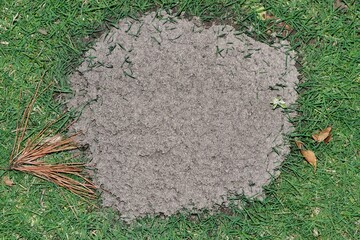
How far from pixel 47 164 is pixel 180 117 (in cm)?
90

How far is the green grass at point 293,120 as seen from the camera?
346 centimetres

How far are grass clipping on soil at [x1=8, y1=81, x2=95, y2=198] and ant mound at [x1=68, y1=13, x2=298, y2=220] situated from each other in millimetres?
95

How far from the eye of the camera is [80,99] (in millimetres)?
3527

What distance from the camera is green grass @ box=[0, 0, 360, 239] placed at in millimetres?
3459

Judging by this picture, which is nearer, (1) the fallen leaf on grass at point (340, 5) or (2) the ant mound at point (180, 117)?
(2) the ant mound at point (180, 117)

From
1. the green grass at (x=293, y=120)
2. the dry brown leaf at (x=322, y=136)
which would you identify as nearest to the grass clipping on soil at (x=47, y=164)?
the green grass at (x=293, y=120)

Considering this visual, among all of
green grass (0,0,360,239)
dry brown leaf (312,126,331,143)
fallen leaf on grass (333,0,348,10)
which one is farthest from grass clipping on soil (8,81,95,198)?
fallen leaf on grass (333,0,348,10)

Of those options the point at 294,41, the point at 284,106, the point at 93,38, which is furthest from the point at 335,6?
the point at 93,38

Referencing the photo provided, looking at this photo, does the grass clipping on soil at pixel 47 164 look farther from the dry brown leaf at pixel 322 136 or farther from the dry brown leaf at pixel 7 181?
the dry brown leaf at pixel 322 136

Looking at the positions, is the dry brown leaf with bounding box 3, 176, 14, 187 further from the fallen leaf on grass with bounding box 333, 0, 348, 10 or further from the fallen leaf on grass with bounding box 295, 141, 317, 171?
the fallen leaf on grass with bounding box 333, 0, 348, 10

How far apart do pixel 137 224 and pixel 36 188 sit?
2.24ft

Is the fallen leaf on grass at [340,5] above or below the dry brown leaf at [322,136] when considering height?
above

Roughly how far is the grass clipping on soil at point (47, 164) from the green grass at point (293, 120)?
57mm

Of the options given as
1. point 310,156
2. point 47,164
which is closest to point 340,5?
point 310,156
